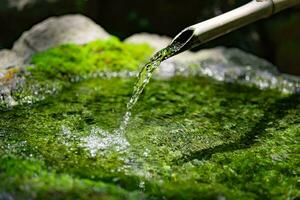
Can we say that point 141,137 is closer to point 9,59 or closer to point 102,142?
point 102,142

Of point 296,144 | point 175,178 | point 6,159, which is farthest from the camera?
point 296,144

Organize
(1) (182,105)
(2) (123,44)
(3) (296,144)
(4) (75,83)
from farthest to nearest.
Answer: (2) (123,44)
(4) (75,83)
(1) (182,105)
(3) (296,144)

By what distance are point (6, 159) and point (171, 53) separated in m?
1.61

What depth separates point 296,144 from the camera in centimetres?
423

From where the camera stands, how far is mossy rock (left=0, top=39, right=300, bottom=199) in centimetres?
321

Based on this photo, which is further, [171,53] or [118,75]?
[118,75]

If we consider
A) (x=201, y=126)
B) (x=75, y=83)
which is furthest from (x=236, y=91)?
(x=75, y=83)

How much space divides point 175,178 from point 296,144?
4.48ft

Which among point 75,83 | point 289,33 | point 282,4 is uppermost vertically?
point 282,4

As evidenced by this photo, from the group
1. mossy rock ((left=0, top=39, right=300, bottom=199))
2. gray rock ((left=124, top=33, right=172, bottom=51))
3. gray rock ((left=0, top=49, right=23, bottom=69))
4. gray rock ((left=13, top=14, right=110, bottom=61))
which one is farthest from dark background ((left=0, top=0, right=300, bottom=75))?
mossy rock ((left=0, top=39, right=300, bottom=199))

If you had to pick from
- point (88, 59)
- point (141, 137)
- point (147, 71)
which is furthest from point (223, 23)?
point (88, 59)

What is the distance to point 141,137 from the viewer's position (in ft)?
13.7

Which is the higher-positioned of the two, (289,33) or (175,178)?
(289,33)

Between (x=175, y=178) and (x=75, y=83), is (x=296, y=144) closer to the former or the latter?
(x=175, y=178)
